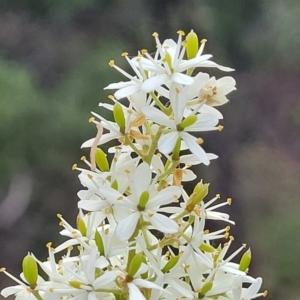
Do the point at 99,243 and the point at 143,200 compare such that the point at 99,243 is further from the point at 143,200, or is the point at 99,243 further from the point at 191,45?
the point at 191,45

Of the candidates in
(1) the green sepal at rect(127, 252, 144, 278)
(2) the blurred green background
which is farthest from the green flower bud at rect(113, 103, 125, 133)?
(2) the blurred green background

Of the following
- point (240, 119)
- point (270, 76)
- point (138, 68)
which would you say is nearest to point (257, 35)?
point (270, 76)

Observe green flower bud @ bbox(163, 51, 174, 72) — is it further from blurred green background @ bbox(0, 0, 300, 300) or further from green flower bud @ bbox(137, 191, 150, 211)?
blurred green background @ bbox(0, 0, 300, 300)

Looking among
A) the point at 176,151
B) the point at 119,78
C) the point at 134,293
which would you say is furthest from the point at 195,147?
the point at 119,78

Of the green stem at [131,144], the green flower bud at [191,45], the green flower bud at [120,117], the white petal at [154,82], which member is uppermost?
the green flower bud at [191,45]

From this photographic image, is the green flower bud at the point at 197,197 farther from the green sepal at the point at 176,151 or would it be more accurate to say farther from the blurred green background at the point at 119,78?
the blurred green background at the point at 119,78

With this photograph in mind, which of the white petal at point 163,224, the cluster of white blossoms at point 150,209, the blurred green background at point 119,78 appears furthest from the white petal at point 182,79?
the blurred green background at point 119,78
